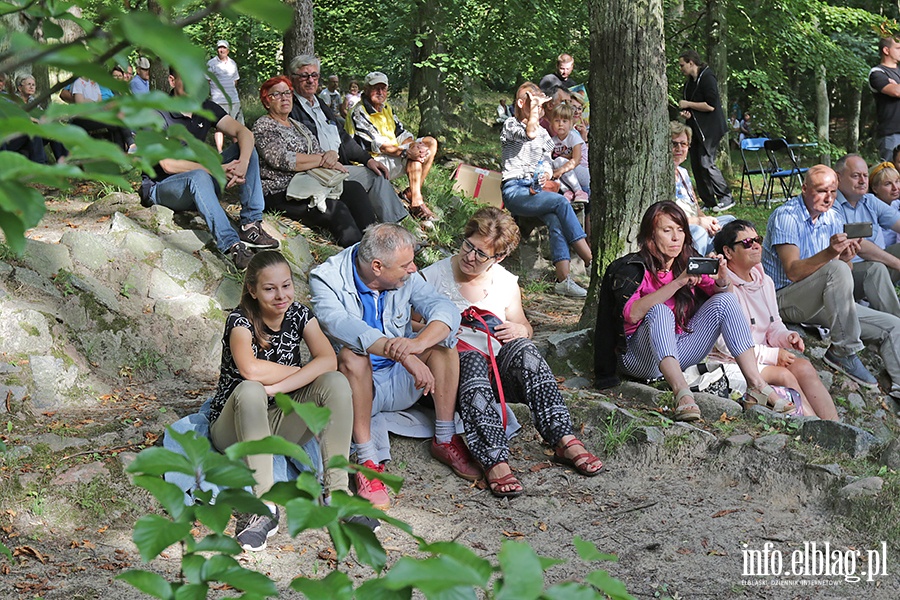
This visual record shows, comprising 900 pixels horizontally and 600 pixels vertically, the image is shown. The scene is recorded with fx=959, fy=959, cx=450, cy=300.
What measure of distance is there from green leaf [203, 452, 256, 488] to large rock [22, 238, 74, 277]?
540 centimetres

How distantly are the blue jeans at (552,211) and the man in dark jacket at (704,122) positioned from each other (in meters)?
3.62

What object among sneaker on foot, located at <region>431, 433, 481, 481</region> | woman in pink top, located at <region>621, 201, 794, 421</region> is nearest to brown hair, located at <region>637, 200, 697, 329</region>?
woman in pink top, located at <region>621, 201, 794, 421</region>

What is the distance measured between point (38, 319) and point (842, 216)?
5.55m

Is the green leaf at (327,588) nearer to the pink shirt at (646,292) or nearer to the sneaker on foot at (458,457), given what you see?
the sneaker on foot at (458,457)

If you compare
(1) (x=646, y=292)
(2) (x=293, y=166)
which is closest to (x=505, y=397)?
(1) (x=646, y=292)

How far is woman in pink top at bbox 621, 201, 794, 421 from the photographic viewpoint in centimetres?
524

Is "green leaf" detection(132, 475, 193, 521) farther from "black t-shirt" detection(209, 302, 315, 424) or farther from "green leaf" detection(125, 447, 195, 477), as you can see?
"black t-shirt" detection(209, 302, 315, 424)

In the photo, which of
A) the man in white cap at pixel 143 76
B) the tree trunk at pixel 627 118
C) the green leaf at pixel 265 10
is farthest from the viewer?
the man in white cap at pixel 143 76

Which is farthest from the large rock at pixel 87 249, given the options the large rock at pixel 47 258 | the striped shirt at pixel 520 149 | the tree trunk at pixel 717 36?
the tree trunk at pixel 717 36

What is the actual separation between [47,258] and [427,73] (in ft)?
28.9

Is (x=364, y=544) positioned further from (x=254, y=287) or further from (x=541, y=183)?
(x=541, y=183)

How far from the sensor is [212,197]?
22.9 ft

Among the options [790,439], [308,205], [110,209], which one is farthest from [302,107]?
[790,439]

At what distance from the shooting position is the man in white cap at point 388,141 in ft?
28.5
